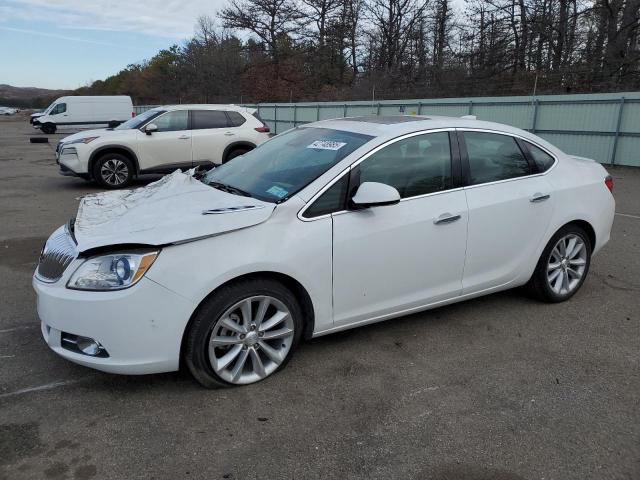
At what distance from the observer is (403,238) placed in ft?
11.8

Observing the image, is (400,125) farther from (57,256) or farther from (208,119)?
(208,119)

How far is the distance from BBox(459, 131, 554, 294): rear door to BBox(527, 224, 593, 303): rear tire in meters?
0.23

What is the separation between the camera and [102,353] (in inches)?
117

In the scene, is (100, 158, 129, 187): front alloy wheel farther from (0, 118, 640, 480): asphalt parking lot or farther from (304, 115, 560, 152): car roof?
(304, 115, 560, 152): car roof

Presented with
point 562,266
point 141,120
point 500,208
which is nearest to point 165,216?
Result: point 500,208

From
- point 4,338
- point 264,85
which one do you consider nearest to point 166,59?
point 264,85

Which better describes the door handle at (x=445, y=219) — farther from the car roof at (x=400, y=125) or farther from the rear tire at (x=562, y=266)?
the rear tire at (x=562, y=266)

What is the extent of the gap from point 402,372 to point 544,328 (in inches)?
55.4

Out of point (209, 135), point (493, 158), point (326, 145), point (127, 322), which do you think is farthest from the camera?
point (209, 135)

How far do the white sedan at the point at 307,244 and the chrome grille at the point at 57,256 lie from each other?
17 millimetres

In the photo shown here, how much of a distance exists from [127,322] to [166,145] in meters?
8.65

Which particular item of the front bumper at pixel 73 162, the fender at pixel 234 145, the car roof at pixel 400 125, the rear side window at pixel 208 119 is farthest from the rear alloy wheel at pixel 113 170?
the car roof at pixel 400 125

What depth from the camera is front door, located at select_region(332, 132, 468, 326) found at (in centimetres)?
346

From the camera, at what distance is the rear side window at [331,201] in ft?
11.0
